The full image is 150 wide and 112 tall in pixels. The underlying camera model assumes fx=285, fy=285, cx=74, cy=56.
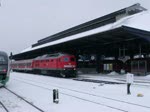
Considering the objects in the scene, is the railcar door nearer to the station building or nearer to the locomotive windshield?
the station building

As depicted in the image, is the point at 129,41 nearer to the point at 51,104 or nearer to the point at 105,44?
the point at 105,44

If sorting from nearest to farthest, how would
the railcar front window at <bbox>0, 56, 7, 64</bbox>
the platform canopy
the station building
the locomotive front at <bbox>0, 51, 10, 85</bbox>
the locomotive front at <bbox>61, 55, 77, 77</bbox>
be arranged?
1. the locomotive front at <bbox>0, 51, 10, 85</bbox>
2. the railcar front window at <bbox>0, 56, 7, 64</bbox>
3. the platform canopy
4. the station building
5. the locomotive front at <bbox>61, 55, 77, 77</bbox>

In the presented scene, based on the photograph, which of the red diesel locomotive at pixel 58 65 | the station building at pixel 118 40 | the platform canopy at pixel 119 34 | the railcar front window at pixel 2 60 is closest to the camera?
the railcar front window at pixel 2 60

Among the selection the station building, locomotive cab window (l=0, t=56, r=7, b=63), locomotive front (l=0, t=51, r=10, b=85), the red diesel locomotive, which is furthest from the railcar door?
locomotive cab window (l=0, t=56, r=7, b=63)

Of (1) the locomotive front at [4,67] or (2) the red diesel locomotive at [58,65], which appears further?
(2) the red diesel locomotive at [58,65]

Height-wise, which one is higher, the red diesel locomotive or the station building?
the station building

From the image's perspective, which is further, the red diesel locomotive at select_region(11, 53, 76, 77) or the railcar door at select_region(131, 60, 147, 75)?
the red diesel locomotive at select_region(11, 53, 76, 77)

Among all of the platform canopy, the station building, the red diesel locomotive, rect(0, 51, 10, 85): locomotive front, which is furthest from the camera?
the red diesel locomotive

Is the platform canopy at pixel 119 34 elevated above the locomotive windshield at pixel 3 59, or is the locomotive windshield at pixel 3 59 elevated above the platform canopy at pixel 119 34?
the platform canopy at pixel 119 34

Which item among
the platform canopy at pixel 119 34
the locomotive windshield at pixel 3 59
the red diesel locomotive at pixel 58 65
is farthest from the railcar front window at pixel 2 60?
the red diesel locomotive at pixel 58 65

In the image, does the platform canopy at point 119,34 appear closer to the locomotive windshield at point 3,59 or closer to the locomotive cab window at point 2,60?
the locomotive windshield at point 3,59

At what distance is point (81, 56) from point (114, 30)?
25.7m

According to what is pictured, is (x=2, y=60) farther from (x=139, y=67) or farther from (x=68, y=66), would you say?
(x=139, y=67)

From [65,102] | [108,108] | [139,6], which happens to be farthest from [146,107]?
[139,6]
